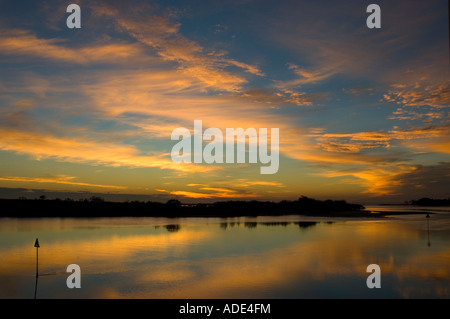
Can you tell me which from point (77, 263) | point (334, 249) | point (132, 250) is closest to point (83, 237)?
point (132, 250)

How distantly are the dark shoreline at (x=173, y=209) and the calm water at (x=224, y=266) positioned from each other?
38.4 metres

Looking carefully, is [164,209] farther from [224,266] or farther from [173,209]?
[224,266]

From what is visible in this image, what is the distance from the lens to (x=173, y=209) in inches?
3479

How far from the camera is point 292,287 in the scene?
56.2ft

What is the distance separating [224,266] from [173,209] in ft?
223

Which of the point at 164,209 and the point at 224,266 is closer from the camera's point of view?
the point at 224,266

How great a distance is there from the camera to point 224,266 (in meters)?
21.7

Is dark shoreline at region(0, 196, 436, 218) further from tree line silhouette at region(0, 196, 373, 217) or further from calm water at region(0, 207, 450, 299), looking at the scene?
calm water at region(0, 207, 450, 299)

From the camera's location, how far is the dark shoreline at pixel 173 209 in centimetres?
7081

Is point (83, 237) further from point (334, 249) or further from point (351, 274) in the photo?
point (351, 274)

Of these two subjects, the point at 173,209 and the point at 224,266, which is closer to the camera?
the point at 224,266

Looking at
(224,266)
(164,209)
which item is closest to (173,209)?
(164,209)

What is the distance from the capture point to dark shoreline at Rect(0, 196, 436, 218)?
70.8 metres
